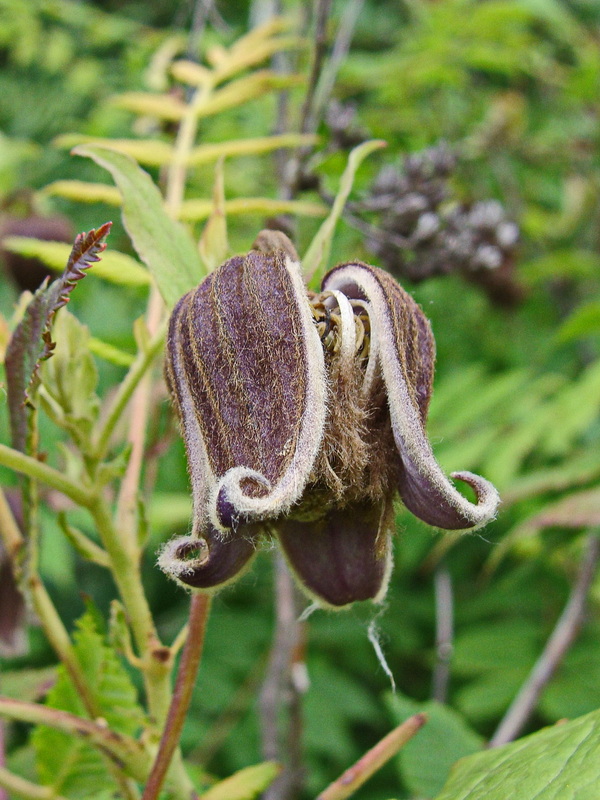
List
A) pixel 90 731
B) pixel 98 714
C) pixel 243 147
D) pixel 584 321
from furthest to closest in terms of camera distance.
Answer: pixel 584 321 < pixel 243 147 < pixel 98 714 < pixel 90 731

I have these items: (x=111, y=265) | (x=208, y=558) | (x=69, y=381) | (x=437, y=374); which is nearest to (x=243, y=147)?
(x=111, y=265)

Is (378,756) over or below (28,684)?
over

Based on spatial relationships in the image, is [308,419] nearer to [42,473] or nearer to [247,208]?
[42,473]

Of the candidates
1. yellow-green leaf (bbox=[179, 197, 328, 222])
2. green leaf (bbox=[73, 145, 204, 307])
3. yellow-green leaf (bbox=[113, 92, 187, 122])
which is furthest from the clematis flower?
yellow-green leaf (bbox=[113, 92, 187, 122])

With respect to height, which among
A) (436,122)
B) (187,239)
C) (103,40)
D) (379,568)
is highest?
(103,40)

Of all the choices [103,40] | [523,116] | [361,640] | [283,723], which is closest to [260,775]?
[283,723]

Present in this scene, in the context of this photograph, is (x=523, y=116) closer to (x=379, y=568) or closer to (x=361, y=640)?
(x=361, y=640)

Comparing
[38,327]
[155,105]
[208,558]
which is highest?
[155,105]

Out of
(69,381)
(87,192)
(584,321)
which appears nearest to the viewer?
(69,381)
